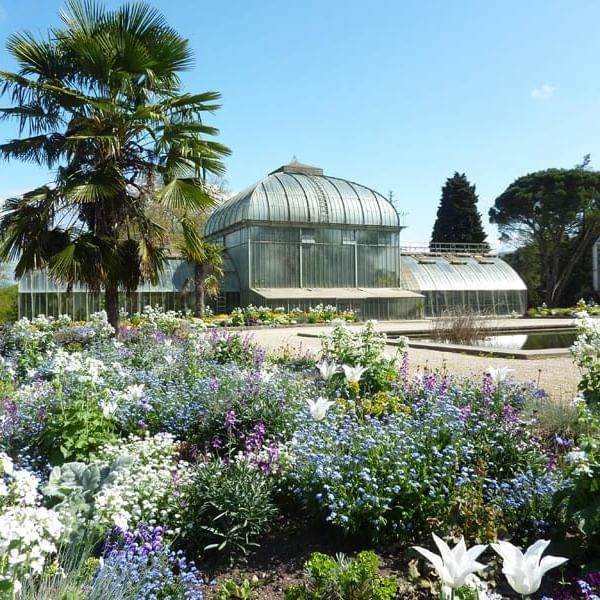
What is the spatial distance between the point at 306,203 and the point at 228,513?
2794cm

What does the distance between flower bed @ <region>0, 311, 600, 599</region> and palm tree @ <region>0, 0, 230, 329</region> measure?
208 inches

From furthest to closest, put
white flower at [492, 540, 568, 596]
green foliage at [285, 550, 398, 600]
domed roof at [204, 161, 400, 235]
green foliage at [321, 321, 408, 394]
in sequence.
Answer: domed roof at [204, 161, 400, 235] < green foliage at [321, 321, 408, 394] < green foliage at [285, 550, 398, 600] < white flower at [492, 540, 568, 596]

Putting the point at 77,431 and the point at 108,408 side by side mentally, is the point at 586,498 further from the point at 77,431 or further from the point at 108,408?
the point at 77,431

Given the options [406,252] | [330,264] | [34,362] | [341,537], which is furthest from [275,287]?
[341,537]

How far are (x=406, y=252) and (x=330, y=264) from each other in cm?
704

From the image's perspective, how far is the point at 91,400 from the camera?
4438 mm

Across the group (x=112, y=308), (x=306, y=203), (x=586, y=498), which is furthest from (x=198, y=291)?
(x=586, y=498)

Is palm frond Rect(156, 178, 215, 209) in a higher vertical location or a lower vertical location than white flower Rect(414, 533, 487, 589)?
higher

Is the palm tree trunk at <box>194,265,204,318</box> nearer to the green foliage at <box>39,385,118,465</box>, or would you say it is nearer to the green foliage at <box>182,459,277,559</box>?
the green foliage at <box>39,385,118,465</box>

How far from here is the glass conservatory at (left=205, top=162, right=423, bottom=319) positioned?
29.5m

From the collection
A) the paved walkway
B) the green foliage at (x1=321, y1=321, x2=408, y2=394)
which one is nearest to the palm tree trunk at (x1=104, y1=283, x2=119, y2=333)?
the paved walkway

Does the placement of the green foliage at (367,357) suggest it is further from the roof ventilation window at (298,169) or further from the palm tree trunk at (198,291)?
the roof ventilation window at (298,169)

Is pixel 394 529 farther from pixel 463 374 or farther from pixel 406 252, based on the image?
pixel 406 252

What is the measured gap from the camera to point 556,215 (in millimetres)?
42656
